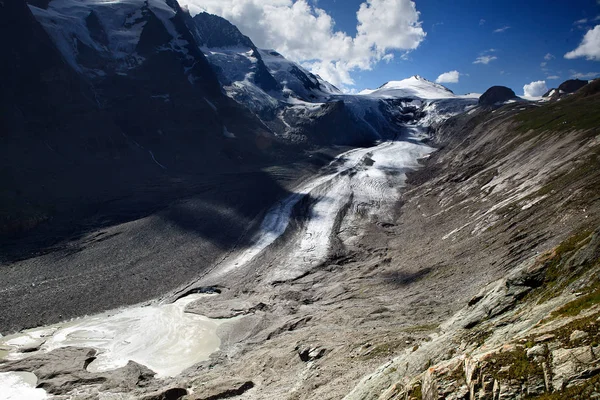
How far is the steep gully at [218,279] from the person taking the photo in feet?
108

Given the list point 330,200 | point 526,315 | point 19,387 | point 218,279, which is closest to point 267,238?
point 218,279

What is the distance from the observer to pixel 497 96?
565 feet

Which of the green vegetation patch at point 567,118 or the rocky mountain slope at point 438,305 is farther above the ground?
the green vegetation patch at point 567,118

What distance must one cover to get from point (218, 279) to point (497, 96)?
16017 centimetres

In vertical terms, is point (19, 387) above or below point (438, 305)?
below

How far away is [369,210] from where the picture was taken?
71188 mm

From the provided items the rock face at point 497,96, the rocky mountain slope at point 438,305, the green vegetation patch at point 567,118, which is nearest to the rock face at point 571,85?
the rock face at point 497,96

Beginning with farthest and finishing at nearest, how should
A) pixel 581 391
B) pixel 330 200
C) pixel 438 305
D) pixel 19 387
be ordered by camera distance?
pixel 330 200 → pixel 438 305 → pixel 19 387 → pixel 581 391

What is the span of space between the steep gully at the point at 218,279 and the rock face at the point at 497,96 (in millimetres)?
94201

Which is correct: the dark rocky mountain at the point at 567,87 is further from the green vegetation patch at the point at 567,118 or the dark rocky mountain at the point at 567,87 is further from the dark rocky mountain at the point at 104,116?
the dark rocky mountain at the point at 104,116

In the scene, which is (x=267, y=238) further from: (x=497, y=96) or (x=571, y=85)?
(x=571, y=85)

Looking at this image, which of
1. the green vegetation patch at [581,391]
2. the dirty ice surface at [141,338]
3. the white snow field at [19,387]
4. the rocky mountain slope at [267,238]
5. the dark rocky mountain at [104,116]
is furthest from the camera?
the dark rocky mountain at [104,116]

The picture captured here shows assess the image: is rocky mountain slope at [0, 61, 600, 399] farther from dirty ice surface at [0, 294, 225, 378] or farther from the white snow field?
A: dirty ice surface at [0, 294, 225, 378]

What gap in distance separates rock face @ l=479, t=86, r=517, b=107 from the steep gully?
309ft
